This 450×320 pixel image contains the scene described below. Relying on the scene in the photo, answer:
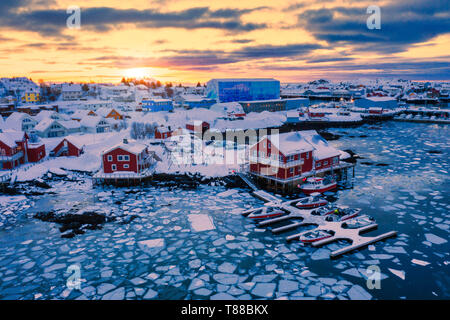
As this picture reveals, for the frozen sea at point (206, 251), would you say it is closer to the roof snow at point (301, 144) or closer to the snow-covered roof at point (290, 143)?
the roof snow at point (301, 144)

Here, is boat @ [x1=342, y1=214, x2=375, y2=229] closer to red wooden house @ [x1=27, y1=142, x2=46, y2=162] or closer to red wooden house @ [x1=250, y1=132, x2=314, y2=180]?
red wooden house @ [x1=250, y1=132, x2=314, y2=180]

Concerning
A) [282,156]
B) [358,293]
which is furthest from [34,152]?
[358,293]

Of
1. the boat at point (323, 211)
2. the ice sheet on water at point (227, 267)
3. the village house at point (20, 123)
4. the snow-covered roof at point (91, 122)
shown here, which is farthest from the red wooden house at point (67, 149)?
the boat at point (323, 211)

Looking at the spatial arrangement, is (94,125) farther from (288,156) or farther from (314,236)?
(314,236)

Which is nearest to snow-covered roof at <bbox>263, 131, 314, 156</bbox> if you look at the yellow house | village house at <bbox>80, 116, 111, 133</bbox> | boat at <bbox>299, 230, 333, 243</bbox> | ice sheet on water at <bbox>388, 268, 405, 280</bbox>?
boat at <bbox>299, 230, 333, 243</bbox>
